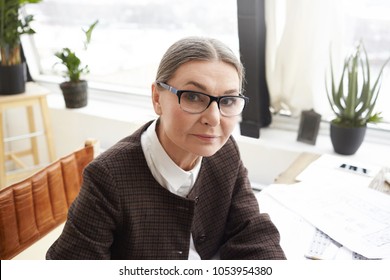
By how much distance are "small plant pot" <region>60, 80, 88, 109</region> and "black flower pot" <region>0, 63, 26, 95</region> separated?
277 mm

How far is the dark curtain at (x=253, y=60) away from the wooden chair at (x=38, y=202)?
3.23 feet

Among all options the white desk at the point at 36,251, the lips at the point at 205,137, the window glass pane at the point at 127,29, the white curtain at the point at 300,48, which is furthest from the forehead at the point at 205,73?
the window glass pane at the point at 127,29

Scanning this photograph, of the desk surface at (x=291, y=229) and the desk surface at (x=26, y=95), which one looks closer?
the desk surface at (x=291, y=229)

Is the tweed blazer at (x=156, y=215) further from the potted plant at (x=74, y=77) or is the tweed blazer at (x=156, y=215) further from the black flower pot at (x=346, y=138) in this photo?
the potted plant at (x=74, y=77)

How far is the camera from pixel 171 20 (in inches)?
103

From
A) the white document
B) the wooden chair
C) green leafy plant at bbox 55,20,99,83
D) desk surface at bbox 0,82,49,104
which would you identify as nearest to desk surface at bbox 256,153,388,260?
the white document

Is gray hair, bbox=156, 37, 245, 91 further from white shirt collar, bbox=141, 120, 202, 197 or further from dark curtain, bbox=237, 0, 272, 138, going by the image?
dark curtain, bbox=237, 0, 272, 138

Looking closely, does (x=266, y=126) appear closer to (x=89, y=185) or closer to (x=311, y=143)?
(x=311, y=143)

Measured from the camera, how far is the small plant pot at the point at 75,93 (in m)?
2.74

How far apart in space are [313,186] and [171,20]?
164cm

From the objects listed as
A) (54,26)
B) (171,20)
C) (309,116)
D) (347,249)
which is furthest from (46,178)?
(54,26)

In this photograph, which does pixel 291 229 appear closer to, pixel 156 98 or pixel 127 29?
pixel 156 98

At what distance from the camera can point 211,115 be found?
2.96ft

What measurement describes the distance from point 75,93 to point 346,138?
186cm
